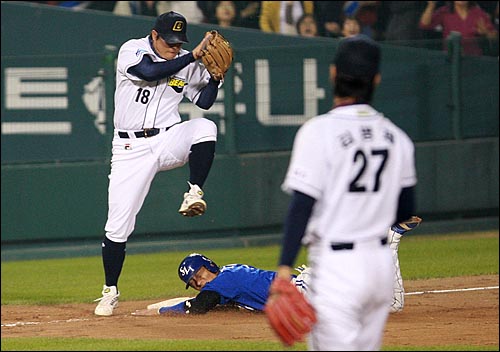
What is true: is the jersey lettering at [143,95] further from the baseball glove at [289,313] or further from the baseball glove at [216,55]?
the baseball glove at [289,313]

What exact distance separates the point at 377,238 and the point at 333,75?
701 millimetres

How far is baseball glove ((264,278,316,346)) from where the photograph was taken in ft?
14.2

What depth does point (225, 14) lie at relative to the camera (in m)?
15.7

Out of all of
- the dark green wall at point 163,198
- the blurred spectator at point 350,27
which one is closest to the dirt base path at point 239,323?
the dark green wall at point 163,198

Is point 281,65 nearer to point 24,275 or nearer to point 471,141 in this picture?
point 471,141

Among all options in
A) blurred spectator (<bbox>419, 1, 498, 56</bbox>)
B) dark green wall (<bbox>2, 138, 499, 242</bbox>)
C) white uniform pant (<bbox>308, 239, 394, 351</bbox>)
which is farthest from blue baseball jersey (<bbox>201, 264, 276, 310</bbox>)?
blurred spectator (<bbox>419, 1, 498, 56</bbox>)

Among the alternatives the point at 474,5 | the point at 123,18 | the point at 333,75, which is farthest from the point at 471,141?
the point at 333,75

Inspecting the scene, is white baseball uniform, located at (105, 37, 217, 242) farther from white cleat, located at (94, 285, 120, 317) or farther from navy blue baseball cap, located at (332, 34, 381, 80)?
navy blue baseball cap, located at (332, 34, 381, 80)

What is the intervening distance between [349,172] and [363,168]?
61 millimetres

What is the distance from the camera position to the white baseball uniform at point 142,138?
8148 mm

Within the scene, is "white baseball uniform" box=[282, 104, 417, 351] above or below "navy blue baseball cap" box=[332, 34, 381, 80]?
below

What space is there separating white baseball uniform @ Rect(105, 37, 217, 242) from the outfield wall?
5.66m

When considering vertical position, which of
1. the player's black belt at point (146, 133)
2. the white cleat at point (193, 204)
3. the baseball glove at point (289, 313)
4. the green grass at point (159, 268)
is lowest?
the green grass at point (159, 268)

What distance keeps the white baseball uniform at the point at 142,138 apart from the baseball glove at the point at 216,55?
502mm
